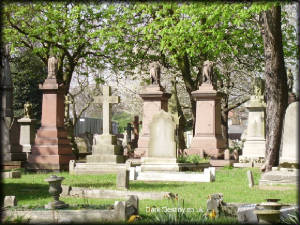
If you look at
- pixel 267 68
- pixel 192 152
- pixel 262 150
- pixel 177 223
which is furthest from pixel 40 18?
pixel 177 223

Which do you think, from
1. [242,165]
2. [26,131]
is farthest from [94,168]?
[26,131]

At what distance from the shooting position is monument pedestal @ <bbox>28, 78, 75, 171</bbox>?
19812 mm

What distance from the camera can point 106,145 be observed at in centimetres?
1959

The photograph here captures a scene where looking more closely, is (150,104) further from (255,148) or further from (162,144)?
(162,144)

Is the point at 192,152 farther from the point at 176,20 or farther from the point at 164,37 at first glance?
the point at 176,20

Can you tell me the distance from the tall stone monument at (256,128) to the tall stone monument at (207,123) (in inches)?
66.6

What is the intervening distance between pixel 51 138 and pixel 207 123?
6715mm

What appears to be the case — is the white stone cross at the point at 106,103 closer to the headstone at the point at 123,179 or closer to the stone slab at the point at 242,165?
the stone slab at the point at 242,165

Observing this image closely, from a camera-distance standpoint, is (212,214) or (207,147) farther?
(207,147)

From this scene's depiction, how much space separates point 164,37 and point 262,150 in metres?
6.77

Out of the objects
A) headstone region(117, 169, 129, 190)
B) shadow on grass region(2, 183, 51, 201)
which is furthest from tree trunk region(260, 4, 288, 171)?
shadow on grass region(2, 183, 51, 201)

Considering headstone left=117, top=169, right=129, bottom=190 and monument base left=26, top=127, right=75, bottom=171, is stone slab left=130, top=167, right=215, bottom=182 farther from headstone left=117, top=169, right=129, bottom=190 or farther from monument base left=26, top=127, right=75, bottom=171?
monument base left=26, top=127, right=75, bottom=171

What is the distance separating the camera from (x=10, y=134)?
73.5 ft

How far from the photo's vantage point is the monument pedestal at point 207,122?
2206 centimetres
